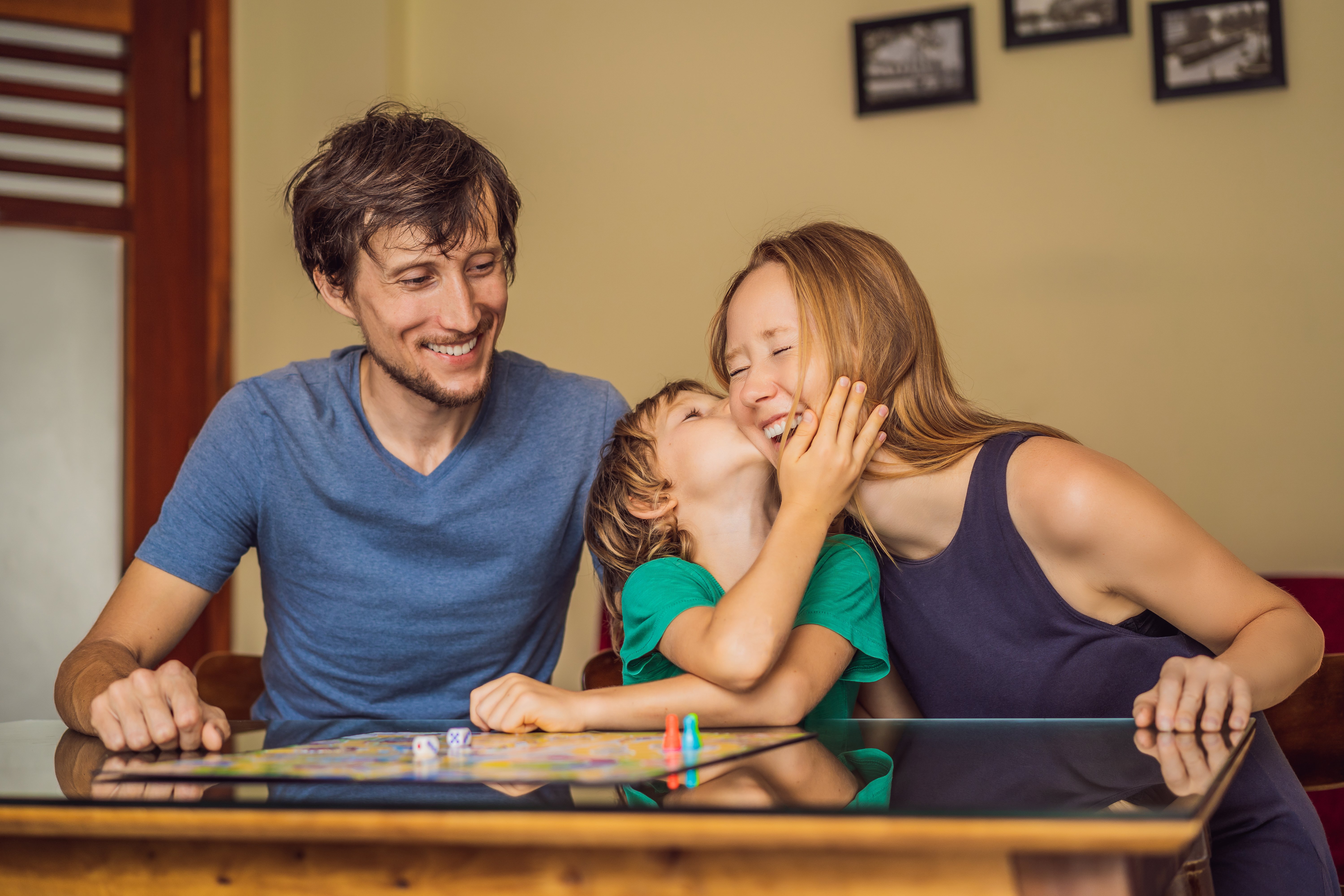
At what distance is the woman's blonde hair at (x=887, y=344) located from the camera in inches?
49.0

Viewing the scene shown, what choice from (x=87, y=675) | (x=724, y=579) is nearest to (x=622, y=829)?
(x=724, y=579)

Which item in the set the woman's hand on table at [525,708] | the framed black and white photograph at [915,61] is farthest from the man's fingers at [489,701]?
the framed black and white photograph at [915,61]

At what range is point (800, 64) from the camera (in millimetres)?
2680

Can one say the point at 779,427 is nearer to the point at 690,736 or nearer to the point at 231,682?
the point at 690,736

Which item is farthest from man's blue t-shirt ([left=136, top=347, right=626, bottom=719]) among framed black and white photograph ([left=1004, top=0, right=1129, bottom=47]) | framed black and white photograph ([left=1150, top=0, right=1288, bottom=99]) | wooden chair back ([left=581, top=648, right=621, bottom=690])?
framed black and white photograph ([left=1150, top=0, right=1288, bottom=99])

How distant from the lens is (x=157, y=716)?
100 cm

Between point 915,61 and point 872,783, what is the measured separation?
2220 millimetres

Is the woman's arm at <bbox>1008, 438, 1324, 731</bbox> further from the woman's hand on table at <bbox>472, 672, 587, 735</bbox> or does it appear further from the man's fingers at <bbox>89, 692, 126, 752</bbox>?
the man's fingers at <bbox>89, 692, 126, 752</bbox>

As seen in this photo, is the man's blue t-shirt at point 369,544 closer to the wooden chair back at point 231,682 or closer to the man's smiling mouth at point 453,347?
the man's smiling mouth at point 453,347

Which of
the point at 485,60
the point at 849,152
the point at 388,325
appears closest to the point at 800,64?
the point at 849,152

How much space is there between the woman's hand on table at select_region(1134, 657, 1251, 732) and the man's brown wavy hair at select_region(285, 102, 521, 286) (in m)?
1.07

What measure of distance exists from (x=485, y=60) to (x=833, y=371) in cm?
209

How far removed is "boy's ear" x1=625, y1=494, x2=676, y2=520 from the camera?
1400 mm

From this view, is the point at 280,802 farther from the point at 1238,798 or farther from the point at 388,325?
the point at 388,325
